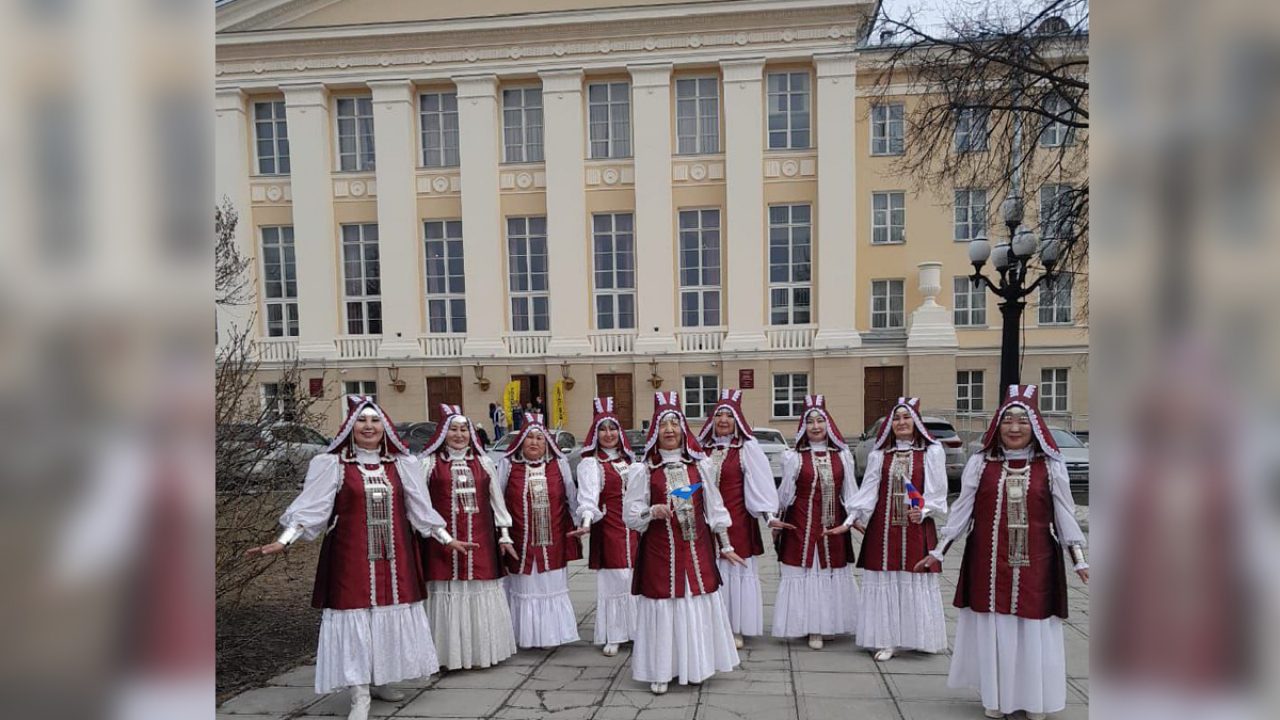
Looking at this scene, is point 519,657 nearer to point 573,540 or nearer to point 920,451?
point 573,540

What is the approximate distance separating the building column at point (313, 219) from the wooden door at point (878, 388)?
17.9 meters

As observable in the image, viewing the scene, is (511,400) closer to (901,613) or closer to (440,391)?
(440,391)

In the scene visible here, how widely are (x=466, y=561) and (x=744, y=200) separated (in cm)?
1881

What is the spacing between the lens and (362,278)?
24906 mm

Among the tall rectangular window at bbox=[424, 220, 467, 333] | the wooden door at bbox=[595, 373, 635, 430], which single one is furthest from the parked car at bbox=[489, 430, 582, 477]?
the tall rectangular window at bbox=[424, 220, 467, 333]

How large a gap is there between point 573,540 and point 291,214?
22.6m

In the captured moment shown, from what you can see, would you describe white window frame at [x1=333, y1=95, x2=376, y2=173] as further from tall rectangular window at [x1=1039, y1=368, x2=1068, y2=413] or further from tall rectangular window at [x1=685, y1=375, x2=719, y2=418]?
tall rectangular window at [x1=1039, y1=368, x2=1068, y2=413]

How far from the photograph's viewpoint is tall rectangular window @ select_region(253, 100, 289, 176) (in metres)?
25.0

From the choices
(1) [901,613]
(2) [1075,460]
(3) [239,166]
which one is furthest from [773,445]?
(3) [239,166]

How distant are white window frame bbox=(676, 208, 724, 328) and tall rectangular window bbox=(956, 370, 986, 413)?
8.12 meters

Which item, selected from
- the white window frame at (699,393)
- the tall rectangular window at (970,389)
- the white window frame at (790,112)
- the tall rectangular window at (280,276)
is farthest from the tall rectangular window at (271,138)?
the tall rectangular window at (970,389)

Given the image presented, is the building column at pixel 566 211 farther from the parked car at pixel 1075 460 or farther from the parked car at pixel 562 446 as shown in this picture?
the parked car at pixel 1075 460
